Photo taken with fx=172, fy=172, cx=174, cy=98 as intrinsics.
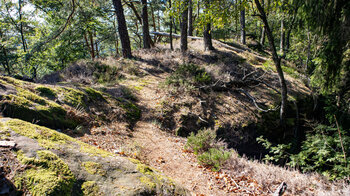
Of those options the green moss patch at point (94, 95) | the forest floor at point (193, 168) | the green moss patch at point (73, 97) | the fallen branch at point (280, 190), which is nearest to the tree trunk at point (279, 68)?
the forest floor at point (193, 168)

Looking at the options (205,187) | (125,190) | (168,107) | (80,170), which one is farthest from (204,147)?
(80,170)

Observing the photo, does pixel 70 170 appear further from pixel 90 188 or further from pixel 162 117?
pixel 162 117

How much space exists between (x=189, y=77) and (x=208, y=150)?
455cm

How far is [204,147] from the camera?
481 cm

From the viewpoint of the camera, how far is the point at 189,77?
8555mm

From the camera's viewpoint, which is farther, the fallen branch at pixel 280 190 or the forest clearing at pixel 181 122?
the fallen branch at pixel 280 190

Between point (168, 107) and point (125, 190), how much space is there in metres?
4.80

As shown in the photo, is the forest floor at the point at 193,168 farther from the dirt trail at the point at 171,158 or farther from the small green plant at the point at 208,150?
the small green plant at the point at 208,150

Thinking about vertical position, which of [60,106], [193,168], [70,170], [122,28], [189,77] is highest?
[122,28]

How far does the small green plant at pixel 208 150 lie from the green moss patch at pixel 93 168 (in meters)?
2.56

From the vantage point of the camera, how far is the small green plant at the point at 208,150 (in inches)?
159

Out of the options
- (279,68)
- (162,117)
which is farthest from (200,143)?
(279,68)

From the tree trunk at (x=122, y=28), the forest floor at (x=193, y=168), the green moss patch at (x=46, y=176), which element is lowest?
the forest floor at (x=193, y=168)

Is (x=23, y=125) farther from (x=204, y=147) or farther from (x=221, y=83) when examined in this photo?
(x=221, y=83)
